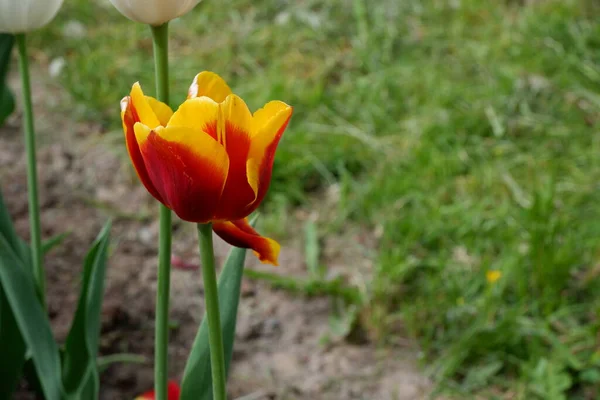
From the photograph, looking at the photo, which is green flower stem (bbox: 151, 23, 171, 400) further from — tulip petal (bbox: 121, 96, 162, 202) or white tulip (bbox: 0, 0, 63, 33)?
white tulip (bbox: 0, 0, 63, 33)

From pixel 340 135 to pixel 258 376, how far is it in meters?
0.81

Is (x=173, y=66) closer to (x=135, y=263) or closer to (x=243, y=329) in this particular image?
(x=135, y=263)

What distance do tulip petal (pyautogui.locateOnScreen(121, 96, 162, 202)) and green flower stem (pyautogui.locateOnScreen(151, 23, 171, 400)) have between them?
0.07 m

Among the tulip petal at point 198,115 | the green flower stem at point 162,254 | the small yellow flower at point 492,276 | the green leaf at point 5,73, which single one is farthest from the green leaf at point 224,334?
the small yellow flower at point 492,276

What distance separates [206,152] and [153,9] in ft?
0.50

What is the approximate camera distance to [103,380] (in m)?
1.37

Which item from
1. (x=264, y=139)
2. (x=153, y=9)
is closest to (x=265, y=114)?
(x=264, y=139)

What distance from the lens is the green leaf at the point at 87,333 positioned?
0.92 metres

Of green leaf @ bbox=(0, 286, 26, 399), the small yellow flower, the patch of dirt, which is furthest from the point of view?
the small yellow flower

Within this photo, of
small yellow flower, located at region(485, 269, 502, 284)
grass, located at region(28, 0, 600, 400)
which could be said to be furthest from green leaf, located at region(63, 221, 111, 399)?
small yellow flower, located at region(485, 269, 502, 284)

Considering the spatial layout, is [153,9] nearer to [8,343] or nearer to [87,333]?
[87,333]

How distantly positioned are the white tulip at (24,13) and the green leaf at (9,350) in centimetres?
31

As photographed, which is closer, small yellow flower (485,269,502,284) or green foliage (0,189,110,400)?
green foliage (0,189,110,400)

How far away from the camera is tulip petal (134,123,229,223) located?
573 millimetres
